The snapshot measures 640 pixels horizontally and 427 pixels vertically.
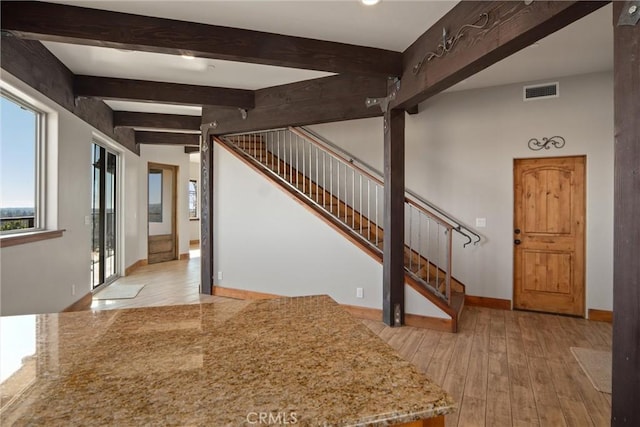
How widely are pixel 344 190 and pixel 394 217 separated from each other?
5.98 ft

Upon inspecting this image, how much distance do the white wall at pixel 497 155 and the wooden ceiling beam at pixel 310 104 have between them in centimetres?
129

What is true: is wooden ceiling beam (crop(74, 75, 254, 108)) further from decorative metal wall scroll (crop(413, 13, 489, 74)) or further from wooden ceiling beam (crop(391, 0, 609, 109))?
decorative metal wall scroll (crop(413, 13, 489, 74))

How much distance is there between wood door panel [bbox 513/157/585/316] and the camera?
14.2 ft

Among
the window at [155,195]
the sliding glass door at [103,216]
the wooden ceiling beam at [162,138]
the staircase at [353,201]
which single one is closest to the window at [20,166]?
the sliding glass door at [103,216]

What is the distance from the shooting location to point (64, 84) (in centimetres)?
395

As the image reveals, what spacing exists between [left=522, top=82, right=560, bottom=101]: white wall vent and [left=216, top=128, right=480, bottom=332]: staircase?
1.82 metres

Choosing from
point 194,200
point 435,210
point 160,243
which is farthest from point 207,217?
point 194,200

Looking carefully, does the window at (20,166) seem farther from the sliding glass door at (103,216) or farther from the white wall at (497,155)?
the white wall at (497,155)

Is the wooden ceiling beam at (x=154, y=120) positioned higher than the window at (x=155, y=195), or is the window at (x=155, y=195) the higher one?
the wooden ceiling beam at (x=154, y=120)

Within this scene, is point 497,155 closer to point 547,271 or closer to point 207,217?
point 547,271

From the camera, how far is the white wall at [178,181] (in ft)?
24.8

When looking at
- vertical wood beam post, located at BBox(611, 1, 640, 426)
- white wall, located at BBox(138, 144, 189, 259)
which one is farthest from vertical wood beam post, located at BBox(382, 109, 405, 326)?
white wall, located at BBox(138, 144, 189, 259)

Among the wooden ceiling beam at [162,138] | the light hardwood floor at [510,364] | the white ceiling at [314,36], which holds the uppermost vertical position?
the white ceiling at [314,36]

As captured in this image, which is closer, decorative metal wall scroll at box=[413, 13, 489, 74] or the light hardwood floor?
the light hardwood floor
